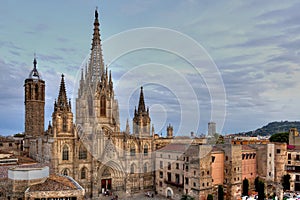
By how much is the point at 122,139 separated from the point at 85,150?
699cm

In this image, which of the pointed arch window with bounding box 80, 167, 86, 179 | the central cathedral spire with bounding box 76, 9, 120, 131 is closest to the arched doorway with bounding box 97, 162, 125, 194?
the pointed arch window with bounding box 80, 167, 86, 179

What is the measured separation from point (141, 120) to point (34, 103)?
2760cm

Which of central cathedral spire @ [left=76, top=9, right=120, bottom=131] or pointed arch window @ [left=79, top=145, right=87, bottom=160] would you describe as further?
central cathedral spire @ [left=76, top=9, right=120, bottom=131]

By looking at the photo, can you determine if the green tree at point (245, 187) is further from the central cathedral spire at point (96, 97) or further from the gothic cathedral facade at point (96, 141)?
the central cathedral spire at point (96, 97)

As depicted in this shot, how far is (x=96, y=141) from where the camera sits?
46719 mm

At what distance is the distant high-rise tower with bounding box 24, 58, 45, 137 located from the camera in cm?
6500

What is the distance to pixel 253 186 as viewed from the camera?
165ft

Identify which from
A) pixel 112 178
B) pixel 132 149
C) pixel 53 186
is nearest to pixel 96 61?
pixel 132 149

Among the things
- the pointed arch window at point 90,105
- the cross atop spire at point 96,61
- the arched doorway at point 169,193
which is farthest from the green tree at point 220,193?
the cross atop spire at point 96,61

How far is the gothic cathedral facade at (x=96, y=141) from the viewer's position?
44438 millimetres

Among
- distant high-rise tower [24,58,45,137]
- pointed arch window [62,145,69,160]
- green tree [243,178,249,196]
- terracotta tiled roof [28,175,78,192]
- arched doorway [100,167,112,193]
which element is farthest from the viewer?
distant high-rise tower [24,58,45,137]

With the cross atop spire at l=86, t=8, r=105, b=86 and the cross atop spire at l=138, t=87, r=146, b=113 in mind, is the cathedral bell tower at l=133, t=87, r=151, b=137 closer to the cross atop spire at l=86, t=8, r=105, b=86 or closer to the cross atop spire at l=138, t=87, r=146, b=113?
the cross atop spire at l=138, t=87, r=146, b=113

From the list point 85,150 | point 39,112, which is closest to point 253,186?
point 85,150

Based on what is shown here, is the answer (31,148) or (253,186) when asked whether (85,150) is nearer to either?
(31,148)
